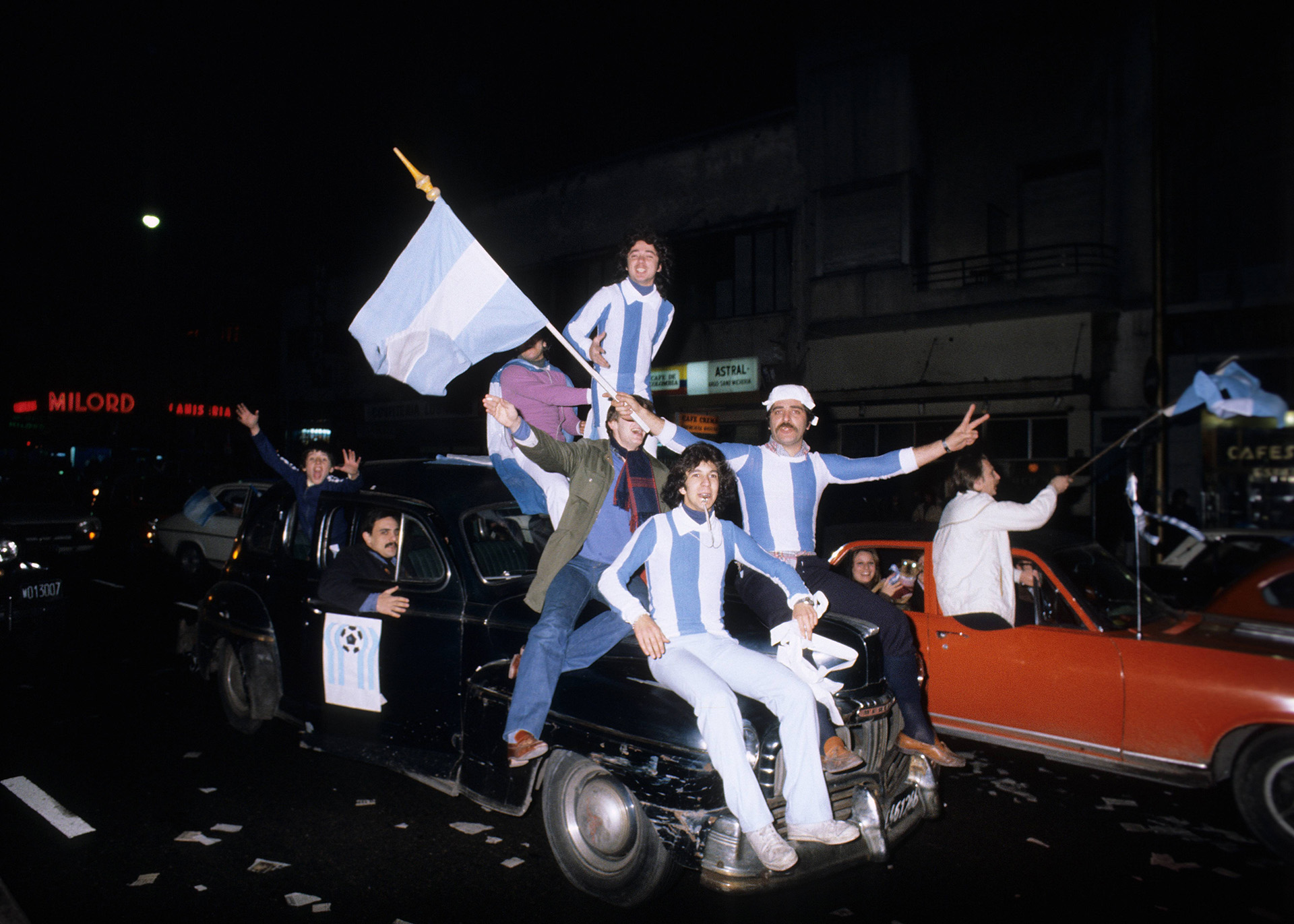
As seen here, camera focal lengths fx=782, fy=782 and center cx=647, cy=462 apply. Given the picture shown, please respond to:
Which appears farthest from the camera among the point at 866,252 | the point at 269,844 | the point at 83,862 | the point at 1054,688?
the point at 866,252

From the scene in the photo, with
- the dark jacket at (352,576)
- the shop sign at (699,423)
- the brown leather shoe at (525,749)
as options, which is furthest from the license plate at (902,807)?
the shop sign at (699,423)

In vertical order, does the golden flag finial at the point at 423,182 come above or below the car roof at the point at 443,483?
above

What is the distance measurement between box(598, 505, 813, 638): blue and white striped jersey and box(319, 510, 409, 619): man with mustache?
1.50 meters

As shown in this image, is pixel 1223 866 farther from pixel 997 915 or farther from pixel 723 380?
pixel 723 380

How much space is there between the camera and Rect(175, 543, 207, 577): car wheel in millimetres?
13508

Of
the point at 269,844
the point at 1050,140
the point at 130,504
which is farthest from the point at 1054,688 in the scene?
the point at 130,504

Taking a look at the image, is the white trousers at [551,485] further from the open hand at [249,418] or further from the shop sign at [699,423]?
the shop sign at [699,423]

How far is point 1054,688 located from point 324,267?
30.3 meters

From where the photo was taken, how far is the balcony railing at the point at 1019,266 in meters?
15.1

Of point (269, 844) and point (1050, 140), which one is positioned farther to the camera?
point (1050, 140)

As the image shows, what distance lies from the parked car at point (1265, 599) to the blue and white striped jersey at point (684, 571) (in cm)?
304

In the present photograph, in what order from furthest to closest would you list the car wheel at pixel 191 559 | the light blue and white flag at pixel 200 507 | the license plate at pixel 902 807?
the car wheel at pixel 191 559 → the light blue and white flag at pixel 200 507 → the license plate at pixel 902 807

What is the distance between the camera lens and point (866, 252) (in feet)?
57.0

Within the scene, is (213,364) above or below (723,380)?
above
